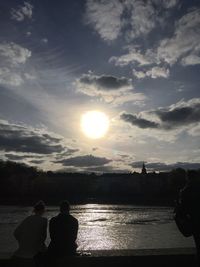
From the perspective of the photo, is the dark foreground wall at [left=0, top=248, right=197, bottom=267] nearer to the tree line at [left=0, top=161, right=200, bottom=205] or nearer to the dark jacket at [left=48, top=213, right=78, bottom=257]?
the dark jacket at [left=48, top=213, right=78, bottom=257]

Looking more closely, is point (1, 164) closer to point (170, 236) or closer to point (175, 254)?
point (170, 236)

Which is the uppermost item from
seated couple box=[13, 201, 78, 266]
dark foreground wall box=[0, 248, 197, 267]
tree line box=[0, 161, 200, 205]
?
tree line box=[0, 161, 200, 205]

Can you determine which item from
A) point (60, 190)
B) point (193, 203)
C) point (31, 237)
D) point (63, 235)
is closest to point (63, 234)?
point (63, 235)

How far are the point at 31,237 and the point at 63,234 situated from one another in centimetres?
76

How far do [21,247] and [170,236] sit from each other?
3112 cm

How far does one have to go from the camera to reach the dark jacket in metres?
7.77

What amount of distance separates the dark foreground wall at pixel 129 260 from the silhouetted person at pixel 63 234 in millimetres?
412

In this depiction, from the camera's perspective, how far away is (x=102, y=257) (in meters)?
7.45

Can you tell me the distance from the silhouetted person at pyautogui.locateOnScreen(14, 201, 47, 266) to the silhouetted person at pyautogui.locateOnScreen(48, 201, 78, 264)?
0.34m

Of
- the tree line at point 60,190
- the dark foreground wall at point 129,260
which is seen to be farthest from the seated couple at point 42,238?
the tree line at point 60,190

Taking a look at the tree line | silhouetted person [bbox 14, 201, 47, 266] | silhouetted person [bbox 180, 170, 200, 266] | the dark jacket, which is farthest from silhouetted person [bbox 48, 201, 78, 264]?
the tree line

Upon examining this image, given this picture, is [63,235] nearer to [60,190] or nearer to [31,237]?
[31,237]

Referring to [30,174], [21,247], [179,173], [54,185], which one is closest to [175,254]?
[21,247]

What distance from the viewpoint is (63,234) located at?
7922 millimetres
